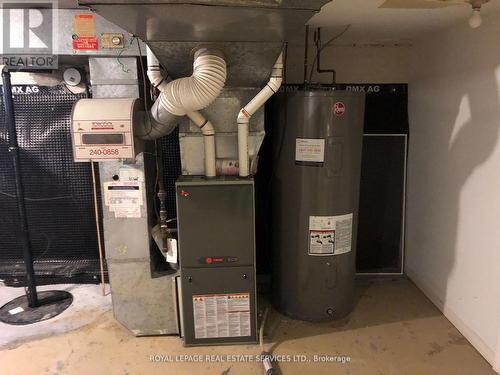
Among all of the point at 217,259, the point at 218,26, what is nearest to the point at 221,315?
the point at 217,259

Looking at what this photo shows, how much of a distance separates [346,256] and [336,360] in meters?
0.64

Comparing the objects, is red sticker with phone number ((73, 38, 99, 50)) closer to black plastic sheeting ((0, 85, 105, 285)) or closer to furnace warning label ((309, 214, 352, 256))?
black plastic sheeting ((0, 85, 105, 285))

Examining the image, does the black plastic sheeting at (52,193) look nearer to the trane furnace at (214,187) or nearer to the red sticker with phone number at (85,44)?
the trane furnace at (214,187)

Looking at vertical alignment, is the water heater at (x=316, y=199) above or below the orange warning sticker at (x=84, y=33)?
below

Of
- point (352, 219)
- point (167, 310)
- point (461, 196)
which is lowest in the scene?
point (167, 310)

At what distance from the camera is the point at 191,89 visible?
1.83 metres

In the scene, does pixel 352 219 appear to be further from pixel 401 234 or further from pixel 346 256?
pixel 401 234

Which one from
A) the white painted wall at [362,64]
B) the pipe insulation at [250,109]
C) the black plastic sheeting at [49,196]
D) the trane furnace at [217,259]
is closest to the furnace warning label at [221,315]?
the trane furnace at [217,259]

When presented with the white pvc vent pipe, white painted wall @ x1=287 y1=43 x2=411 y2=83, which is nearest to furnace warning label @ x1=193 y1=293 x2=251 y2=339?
the white pvc vent pipe

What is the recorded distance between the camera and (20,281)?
305cm

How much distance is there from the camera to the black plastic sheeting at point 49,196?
9.32ft

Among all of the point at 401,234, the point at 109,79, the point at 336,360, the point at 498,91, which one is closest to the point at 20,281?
the point at 109,79

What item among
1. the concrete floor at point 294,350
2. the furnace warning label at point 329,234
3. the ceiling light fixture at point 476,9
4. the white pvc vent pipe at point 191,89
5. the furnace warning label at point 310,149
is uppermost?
the ceiling light fixture at point 476,9

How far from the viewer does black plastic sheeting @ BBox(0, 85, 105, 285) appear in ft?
9.32
